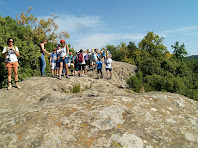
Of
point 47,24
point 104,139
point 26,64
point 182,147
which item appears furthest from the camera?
point 47,24

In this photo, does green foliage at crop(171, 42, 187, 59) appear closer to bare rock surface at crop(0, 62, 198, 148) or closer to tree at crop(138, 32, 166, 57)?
tree at crop(138, 32, 166, 57)

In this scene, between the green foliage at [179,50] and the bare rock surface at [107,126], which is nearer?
the bare rock surface at [107,126]

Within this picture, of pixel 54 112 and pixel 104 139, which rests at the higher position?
pixel 54 112

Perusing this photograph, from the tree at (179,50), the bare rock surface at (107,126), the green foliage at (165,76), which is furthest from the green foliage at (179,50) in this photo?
the bare rock surface at (107,126)

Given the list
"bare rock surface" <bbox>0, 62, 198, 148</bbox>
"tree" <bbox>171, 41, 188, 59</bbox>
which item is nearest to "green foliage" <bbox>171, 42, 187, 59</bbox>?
"tree" <bbox>171, 41, 188, 59</bbox>

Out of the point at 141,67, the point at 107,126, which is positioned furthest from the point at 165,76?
the point at 107,126

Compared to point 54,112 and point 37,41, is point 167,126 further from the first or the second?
point 37,41

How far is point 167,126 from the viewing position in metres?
1.95

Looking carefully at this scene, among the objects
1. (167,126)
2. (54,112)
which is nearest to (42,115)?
(54,112)

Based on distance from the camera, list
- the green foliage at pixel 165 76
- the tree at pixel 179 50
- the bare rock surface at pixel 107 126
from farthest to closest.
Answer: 1. the tree at pixel 179 50
2. the green foliage at pixel 165 76
3. the bare rock surface at pixel 107 126

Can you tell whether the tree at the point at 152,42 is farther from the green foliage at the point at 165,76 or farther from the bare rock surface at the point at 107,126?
the bare rock surface at the point at 107,126

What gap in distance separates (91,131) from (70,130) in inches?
9.8

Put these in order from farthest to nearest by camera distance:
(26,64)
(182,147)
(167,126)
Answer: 1. (26,64)
2. (167,126)
3. (182,147)

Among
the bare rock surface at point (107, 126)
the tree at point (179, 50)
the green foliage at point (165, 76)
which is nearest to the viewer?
the bare rock surface at point (107, 126)
